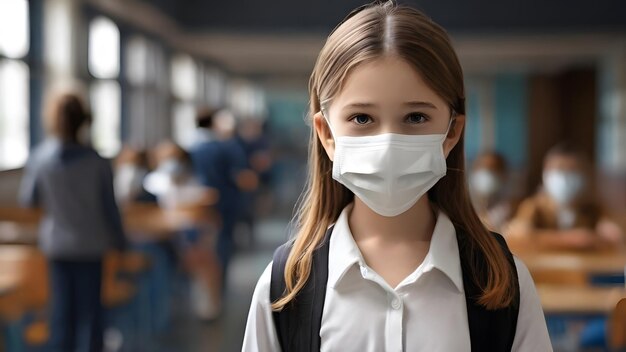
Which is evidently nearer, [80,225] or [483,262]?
[483,262]

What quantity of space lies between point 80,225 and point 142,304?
6.34 feet

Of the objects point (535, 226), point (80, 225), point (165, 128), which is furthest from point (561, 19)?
point (80, 225)

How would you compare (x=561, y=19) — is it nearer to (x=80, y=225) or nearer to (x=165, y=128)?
(x=165, y=128)

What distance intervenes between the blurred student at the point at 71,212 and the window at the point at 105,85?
4.81 meters

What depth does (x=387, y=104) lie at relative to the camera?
46.9 inches

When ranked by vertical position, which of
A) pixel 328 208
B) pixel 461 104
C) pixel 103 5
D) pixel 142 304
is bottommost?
pixel 142 304

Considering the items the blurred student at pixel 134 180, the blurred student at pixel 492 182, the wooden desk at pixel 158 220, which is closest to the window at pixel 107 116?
the blurred student at pixel 134 180

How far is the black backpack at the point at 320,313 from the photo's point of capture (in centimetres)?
119

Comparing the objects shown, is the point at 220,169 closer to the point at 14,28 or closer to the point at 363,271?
the point at 14,28

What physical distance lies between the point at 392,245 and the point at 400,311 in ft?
0.35

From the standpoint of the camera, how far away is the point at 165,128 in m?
12.8

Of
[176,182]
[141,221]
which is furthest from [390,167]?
[176,182]

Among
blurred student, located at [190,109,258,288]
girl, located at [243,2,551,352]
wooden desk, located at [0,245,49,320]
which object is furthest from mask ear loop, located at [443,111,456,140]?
blurred student, located at [190,109,258,288]

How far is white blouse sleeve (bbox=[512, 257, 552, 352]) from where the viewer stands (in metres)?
1.20
